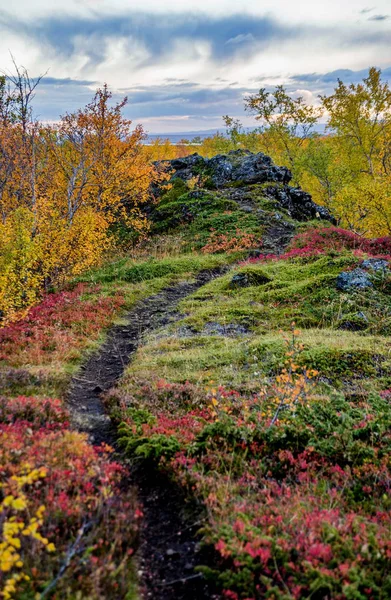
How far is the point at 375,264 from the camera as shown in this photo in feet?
61.7

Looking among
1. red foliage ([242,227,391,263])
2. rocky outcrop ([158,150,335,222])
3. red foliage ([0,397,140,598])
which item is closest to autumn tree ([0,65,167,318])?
rocky outcrop ([158,150,335,222])

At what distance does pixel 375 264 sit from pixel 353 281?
2395 mm

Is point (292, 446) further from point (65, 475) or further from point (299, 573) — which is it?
point (65, 475)

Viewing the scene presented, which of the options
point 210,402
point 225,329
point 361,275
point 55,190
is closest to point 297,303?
point 361,275

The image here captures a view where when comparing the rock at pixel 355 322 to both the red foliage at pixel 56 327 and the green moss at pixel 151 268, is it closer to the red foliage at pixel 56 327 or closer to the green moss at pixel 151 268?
the red foliage at pixel 56 327

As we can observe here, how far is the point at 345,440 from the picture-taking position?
7.65m

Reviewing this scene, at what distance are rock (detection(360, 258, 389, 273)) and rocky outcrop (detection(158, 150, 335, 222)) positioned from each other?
19.9 meters

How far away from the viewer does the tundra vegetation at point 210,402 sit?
4.71m

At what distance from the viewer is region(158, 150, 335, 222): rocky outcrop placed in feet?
131

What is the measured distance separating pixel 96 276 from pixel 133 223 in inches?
584

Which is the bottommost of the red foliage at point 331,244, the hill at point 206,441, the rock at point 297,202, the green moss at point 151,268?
the hill at point 206,441

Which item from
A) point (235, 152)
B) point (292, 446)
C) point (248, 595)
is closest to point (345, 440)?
point (292, 446)

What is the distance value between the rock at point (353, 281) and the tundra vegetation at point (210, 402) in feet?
0.27

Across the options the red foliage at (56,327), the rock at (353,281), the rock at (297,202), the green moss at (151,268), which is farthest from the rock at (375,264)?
the rock at (297,202)
